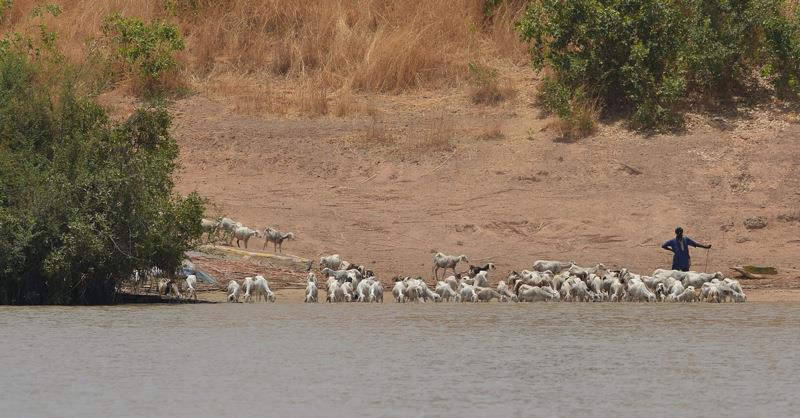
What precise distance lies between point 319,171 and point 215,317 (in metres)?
8.30

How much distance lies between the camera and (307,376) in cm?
1556

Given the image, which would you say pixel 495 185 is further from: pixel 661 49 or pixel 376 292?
pixel 376 292

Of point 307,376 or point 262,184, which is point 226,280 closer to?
point 262,184

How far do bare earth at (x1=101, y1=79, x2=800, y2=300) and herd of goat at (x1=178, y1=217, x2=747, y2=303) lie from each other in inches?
40.4

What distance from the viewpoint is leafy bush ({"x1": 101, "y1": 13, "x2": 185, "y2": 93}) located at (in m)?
31.5

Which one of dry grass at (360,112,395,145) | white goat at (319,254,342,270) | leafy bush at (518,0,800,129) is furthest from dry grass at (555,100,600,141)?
white goat at (319,254,342,270)

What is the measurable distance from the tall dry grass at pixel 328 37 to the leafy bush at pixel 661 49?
9.40 feet

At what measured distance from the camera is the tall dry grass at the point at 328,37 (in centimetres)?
3192

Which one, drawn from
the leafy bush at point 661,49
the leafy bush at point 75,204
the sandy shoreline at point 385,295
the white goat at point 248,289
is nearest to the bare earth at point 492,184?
the sandy shoreline at point 385,295

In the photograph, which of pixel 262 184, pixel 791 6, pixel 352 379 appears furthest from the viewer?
pixel 791 6

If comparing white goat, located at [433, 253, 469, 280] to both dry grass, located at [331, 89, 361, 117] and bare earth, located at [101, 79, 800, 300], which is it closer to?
bare earth, located at [101, 79, 800, 300]

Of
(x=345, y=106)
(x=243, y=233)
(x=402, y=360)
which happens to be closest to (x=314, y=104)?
(x=345, y=106)

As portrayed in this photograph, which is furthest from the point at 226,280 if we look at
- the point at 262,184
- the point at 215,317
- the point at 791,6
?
the point at 791,6

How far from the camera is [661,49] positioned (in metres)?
29.1
